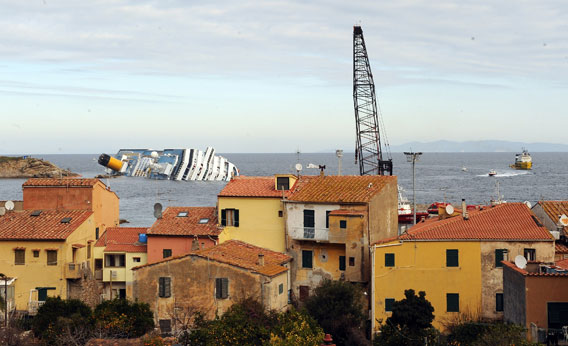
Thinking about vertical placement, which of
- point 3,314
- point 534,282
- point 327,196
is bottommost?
point 3,314

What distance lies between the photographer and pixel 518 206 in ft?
131

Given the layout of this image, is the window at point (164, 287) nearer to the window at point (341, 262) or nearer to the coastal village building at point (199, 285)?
the coastal village building at point (199, 285)

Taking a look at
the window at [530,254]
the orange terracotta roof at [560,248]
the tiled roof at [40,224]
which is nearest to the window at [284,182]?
the tiled roof at [40,224]

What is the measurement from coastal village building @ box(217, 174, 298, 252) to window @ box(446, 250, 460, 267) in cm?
945

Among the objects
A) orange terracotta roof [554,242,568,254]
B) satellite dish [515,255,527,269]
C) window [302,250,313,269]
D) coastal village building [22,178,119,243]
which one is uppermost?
coastal village building [22,178,119,243]

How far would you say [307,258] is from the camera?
4178cm

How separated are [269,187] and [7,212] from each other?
50.1 ft

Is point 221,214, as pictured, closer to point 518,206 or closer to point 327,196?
point 327,196

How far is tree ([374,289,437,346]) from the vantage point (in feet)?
97.9

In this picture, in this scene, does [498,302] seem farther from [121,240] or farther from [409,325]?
[121,240]

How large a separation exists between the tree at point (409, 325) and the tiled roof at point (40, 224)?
1964 centimetres

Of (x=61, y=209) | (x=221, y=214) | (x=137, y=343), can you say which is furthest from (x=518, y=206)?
(x=61, y=209)

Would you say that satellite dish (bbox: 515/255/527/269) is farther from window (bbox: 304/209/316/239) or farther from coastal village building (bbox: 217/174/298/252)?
coastal village building (bbox: 217/174/298/252)

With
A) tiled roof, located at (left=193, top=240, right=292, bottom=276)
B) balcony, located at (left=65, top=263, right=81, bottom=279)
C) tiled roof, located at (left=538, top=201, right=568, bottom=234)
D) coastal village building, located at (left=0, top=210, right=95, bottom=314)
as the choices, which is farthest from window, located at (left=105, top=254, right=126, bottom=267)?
tiled roof, located at (left=538, top=201, right=568, bottom=234)
